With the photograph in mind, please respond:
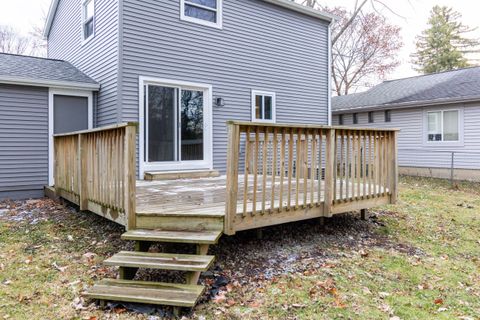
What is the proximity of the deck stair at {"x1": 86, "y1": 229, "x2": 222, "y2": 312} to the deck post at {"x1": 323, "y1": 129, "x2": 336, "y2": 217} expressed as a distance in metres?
1.63

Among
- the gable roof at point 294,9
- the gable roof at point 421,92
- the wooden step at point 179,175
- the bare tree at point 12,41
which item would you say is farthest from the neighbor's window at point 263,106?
the bare tree at point 12,41

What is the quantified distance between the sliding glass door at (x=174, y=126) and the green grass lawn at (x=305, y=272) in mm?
2318

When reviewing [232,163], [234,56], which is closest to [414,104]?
[234,56]

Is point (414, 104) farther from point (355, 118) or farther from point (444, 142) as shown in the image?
point (355, 118)

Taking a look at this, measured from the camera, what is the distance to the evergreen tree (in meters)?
28.8

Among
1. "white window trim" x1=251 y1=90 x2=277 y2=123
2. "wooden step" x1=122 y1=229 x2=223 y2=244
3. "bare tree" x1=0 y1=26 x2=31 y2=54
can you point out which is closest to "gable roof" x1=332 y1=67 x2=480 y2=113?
"white window trim" x1=251 y1=90 x2=277 y2=123

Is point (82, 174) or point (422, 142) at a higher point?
point (422, 142)

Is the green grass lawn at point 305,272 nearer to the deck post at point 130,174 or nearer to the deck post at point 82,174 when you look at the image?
the deck post at point 82,174

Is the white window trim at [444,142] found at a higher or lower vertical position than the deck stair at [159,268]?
higher

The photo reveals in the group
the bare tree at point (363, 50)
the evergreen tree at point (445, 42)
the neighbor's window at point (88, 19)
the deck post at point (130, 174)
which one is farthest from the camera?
the evergreen tree at point (445, 42)

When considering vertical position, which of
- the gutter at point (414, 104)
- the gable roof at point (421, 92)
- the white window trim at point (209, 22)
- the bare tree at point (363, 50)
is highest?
the bare tree at point (363, 50)

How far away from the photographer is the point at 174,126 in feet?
Result: 25.6

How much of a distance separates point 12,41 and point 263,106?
20.0 metres

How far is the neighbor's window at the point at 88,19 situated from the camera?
8.43 m
